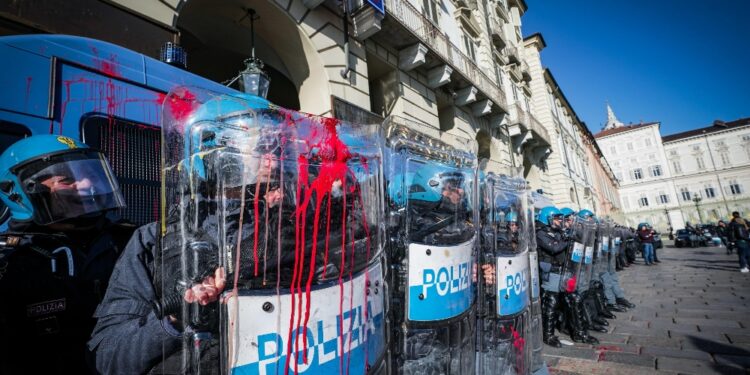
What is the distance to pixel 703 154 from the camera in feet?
173

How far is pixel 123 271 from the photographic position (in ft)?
4.00

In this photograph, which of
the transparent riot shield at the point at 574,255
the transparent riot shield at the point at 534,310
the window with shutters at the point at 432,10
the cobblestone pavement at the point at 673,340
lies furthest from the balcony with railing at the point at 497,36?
the transparent riot shield at the point at 534,310

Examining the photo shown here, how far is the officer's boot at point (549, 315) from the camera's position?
4.26 meters

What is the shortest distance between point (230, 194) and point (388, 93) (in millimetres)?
8334

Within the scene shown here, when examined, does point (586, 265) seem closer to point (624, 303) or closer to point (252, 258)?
point (624, 303)

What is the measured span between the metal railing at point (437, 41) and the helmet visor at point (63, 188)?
7.26m

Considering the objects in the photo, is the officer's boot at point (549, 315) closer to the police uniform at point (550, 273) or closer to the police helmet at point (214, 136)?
the police uniform at point (550, 273)

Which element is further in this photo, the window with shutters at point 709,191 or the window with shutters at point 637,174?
the window with shutters at point 637,174

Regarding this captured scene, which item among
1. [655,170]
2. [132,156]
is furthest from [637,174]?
[132,156]

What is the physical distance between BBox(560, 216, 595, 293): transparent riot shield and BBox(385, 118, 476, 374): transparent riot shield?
3155 millimetres

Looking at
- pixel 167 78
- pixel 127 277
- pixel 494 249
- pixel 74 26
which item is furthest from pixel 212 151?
pixel 74 26

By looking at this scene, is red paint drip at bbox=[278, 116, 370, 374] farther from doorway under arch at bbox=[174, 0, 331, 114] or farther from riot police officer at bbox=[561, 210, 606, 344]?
doorway under arch at bbox=[174, 0, 331, 114]

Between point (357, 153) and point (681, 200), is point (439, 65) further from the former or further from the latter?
point (681, 200)

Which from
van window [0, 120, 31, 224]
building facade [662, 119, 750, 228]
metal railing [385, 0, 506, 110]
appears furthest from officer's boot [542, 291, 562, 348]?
building facade [662, 119, 750, 228]
